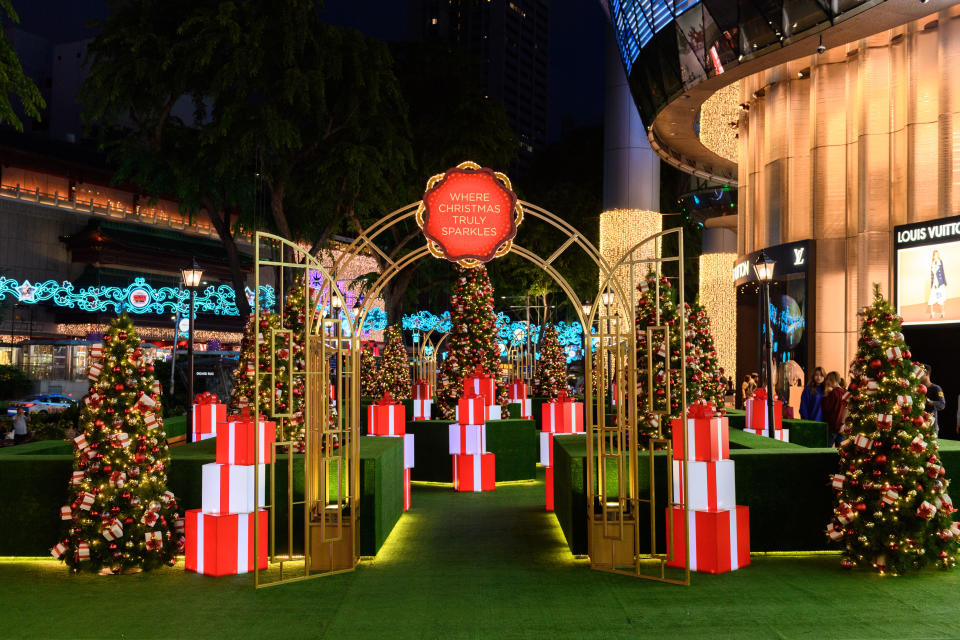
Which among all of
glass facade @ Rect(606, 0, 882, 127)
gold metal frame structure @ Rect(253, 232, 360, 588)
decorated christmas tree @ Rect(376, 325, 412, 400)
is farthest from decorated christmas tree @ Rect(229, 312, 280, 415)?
decorated christmas tree @ Rect(376, 325, 412, 400)

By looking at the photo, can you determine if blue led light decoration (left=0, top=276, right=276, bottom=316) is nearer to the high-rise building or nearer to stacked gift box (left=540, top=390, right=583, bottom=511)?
stacked gift box (left=540, top=390, right=583, bottom=511)

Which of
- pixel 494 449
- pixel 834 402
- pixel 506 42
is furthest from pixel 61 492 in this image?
pixel 506 42

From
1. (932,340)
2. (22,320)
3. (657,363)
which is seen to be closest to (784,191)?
(932,340)

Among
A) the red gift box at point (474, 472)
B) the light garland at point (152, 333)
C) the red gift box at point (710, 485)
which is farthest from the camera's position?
the light garland at point (152, 333)

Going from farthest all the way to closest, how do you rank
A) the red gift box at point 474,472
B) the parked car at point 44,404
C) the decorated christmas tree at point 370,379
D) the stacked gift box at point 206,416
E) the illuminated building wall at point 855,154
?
the decorated christmas tree at point 370,379, the parked car at point 44,404, the illuminated building wall at point 855,154, the red gift box at point 474,472, the stacked gift box at point 206,416

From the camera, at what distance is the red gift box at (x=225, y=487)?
26.9 ft

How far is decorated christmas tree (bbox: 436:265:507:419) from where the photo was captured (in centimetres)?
1873

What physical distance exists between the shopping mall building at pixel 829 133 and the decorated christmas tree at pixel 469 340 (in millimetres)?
6573

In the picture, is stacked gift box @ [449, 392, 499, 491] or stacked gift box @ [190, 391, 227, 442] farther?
stacked gift box @ [449, 392, 499, 491]

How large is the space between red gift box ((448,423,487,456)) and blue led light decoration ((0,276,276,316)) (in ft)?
59.6

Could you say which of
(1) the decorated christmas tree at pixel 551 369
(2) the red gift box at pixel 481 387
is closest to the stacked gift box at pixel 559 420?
(2) the red gift box at pixel 481 387

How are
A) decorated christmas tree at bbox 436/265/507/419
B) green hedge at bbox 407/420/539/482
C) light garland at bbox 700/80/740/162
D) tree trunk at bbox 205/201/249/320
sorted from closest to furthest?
green hedge at bbox 407/420/539/482 → decorated christmas tree at bbox 436/265/507/419 → tree trunk at bbox 205/201/249/320 → light garland at bbox 700/80/740/162

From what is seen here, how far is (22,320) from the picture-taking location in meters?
34.1

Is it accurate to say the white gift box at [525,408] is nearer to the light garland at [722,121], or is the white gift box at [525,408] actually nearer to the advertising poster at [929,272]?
the light garland at [722,121]
